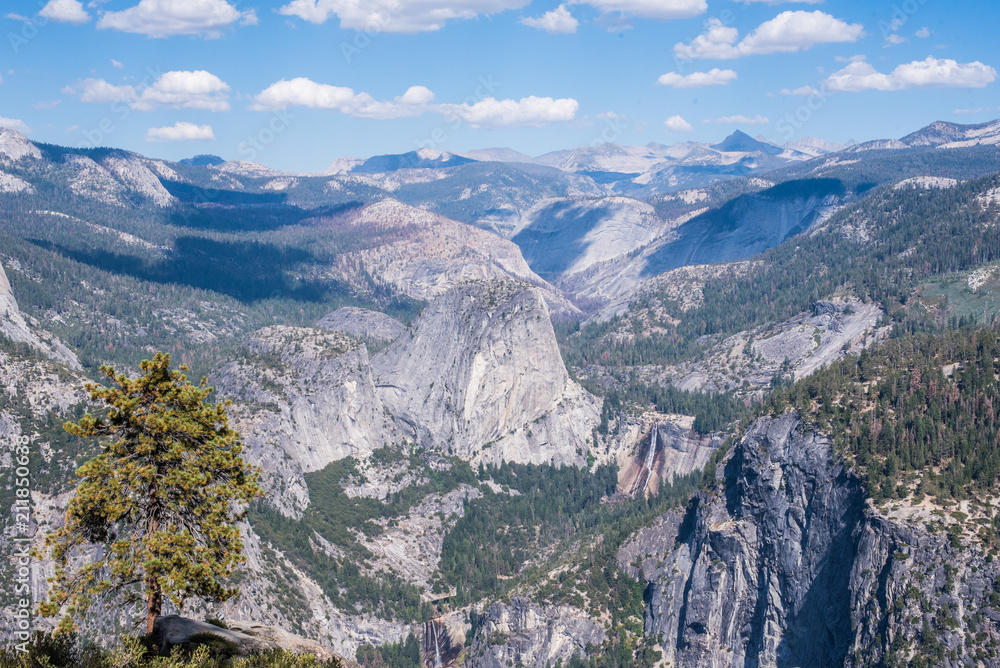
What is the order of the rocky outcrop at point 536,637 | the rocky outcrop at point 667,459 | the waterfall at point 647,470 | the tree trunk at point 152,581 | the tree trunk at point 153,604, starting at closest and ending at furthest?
the tree trunk at point 152,581, the tree trunk at point 153,604, the rocky outcrop at point 536,637, the rocky outcrop at point 667,459, the waterfall at point 647,470

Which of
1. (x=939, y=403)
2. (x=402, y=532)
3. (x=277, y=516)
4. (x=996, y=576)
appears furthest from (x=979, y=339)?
(x=277, y=516)

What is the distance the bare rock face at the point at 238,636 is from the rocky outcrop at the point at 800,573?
221ft

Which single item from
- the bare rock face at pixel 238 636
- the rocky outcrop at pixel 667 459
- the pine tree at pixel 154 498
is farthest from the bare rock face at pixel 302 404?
the pine tree at pixel 154 498

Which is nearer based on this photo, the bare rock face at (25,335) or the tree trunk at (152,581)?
the tree trunk at (152,581)

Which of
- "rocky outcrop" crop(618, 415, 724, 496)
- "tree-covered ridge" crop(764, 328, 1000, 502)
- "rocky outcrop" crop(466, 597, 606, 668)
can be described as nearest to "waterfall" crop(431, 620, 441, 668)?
"rocky outcrop" crop(466, 597, 606, 668)

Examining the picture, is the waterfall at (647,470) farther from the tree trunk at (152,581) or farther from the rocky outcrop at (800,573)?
the tree trunk at (152,581)

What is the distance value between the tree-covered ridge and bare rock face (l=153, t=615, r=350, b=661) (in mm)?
78086

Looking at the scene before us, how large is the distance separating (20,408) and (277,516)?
141ft

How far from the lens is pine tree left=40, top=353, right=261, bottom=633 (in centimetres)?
3816

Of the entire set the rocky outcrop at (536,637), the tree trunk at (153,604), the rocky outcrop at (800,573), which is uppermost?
the tree trunk at (153,604)

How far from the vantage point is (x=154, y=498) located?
39625 mm

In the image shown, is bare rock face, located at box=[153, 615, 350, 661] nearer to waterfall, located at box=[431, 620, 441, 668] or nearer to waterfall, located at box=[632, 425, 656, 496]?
waterfall, located at box=[431, 620, 441, 668]

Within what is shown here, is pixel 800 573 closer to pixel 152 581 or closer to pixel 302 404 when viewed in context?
pixel 152 581

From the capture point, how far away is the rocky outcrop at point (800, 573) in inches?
3479
